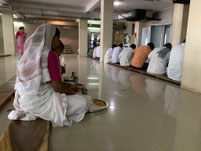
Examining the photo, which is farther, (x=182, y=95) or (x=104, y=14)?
(x=104, y=14)

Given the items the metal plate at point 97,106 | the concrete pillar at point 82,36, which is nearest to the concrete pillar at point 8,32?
the concrete pillar at point 82,36

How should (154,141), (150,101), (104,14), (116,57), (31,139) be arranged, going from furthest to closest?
(104,14) → (116,57) → (150,101) → (154,141) → (31,139)

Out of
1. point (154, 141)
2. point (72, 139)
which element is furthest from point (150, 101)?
point (72, 139)

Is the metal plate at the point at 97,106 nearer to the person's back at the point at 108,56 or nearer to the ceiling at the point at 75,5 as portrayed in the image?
the person's back at the point at 108,56

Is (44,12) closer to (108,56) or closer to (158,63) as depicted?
(108,56)

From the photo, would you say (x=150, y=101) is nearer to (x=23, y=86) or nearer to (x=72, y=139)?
Result: (x=72, y=139)

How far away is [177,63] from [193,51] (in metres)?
0.65

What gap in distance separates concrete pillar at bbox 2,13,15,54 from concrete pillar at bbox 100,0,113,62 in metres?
7.28

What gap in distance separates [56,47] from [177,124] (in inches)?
65.8

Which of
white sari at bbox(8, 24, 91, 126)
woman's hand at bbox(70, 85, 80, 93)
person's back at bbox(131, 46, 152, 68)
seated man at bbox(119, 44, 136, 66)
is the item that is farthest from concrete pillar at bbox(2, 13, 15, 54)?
white sari at bbox(8, 24, 91, 126)

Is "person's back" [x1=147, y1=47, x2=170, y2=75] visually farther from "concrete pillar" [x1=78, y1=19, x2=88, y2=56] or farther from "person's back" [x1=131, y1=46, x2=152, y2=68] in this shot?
"concrete pillar" [x1=78, y1=19, x2=88, y2=56]

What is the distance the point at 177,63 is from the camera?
3.93 m

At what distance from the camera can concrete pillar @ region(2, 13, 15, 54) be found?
37.9 ft

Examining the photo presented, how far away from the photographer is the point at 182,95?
3.09m
